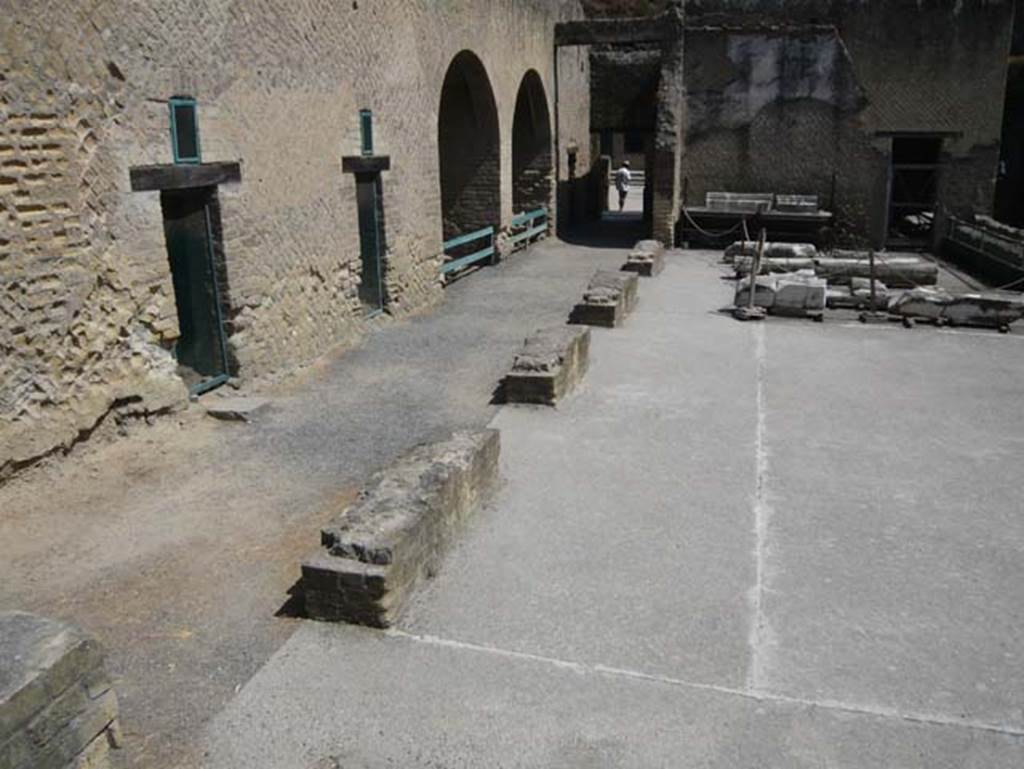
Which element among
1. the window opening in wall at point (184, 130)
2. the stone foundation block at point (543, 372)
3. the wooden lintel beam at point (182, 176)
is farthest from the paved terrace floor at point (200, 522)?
the window opening in wall at point (184, 130)

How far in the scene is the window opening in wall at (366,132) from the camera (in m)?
10.8

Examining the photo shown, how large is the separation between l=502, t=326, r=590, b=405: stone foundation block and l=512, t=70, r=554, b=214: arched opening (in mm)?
11785

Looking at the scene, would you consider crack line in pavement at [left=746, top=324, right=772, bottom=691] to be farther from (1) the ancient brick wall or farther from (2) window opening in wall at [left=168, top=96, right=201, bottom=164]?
(2) window opening in wall at [left=168, top=96, right=201, bottom=164]

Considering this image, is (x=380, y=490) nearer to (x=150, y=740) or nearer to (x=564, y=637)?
(x=564, y=637)

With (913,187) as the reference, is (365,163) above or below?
above

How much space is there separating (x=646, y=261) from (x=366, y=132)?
631 cm

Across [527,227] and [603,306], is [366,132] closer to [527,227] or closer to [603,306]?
[603,306]

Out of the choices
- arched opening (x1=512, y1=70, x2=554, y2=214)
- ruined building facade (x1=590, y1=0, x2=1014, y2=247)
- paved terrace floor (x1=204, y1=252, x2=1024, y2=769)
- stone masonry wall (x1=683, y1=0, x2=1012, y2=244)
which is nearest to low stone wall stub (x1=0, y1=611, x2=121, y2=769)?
paved terrace floor (x1=204, y1=252, x2=1024, y2=769)

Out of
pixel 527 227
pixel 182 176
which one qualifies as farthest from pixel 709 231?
pixel 182 176

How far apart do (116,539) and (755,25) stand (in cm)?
1730

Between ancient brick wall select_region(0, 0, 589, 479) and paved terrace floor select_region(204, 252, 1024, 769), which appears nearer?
paved terrace floor select_region(204, 252, 1024, 769)

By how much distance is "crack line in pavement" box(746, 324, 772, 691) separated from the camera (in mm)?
4285

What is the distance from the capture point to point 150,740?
148 inches

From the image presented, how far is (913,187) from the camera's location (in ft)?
68.8
